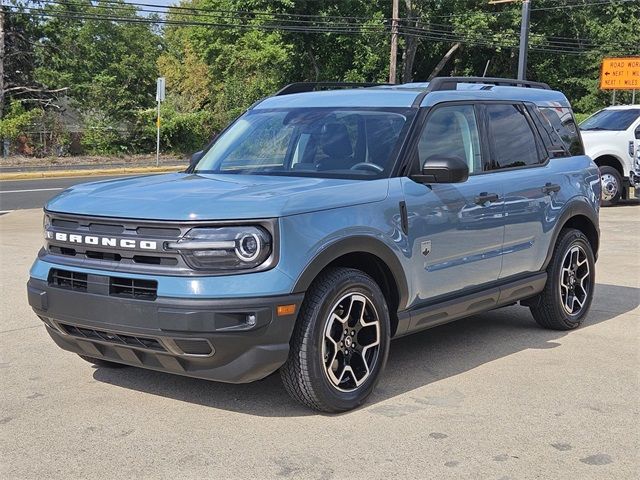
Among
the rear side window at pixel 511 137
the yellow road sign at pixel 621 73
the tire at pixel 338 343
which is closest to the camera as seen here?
the tire at pixel 338 343

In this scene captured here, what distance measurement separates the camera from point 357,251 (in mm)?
4641

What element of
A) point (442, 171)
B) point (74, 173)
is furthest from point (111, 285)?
point (74, 173)

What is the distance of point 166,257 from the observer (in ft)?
13.8

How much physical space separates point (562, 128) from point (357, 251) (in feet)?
9.69

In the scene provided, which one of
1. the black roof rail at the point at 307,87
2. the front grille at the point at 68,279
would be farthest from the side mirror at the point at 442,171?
the front grille at the point at 68,279

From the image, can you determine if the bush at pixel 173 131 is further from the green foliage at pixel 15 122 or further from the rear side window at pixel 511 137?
the rear side window at pixel 511 137

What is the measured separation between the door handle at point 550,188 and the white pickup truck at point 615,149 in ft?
35.2

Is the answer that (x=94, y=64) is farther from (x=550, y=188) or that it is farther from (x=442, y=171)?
(x=442, y=171)

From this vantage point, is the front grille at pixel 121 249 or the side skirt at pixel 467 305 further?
the side skirt at pixel 467 305

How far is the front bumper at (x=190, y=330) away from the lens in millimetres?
4102

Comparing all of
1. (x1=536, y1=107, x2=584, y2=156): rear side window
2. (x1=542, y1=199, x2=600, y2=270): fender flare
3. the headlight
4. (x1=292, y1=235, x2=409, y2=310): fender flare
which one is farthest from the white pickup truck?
the headlight

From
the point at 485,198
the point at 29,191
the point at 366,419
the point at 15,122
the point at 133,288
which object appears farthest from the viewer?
the point at 15,122

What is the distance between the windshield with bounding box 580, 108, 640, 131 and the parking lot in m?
11.7

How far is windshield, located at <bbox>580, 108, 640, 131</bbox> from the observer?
17000mm
